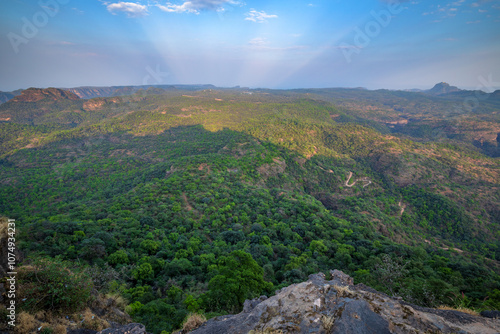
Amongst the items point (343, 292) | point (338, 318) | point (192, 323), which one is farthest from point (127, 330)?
point (343, 292)

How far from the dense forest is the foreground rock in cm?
657

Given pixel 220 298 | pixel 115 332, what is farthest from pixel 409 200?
pixel 115 332

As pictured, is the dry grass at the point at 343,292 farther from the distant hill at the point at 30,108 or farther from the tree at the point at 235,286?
the distant hill at the point at 30,108

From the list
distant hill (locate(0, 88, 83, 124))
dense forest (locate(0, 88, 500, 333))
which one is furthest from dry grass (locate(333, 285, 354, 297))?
distant hill (locate(0, 88, 83, 124))

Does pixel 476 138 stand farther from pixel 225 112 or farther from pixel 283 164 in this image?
pixel 225 112

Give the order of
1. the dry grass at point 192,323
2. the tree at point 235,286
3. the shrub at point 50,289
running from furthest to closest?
the tree at point 235,286
the dry grass at point 192,323
the shrub at point 50,289

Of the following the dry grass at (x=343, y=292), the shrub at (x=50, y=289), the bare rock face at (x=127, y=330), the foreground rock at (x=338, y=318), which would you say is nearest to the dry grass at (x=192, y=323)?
the foreground rock at (x=338, y=318)

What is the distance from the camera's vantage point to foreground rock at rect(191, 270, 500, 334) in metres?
7.39

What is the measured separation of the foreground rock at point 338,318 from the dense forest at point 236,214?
21.6ft

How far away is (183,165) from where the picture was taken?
197 feet

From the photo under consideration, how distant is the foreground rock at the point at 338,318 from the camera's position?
24.2ft

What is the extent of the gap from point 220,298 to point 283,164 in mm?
60490

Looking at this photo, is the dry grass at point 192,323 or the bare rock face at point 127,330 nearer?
the bare rock face at point 127,330

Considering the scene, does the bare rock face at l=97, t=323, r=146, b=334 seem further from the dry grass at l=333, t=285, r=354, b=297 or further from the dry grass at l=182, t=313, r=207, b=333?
the dry grass at l=333, t=285, r=354, b=297
